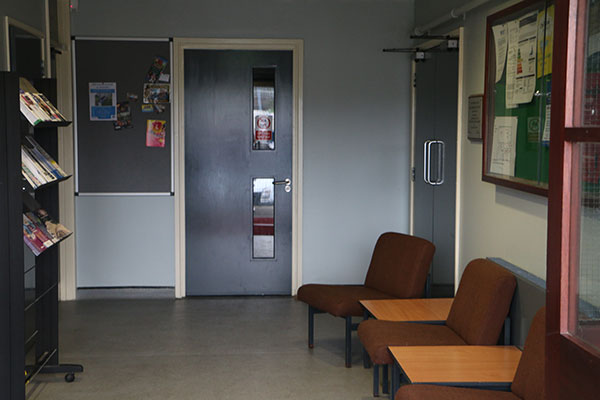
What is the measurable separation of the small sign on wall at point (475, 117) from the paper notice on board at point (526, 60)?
624mm

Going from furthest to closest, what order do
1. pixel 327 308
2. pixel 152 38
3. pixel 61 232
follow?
pixel 152 38 → pixel 327 308 → pixel 61 232

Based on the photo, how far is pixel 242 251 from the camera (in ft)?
21.3

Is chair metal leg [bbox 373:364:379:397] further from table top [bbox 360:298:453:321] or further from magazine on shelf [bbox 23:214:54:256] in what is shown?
magazine on shelf [bbox 23:214:54:256]

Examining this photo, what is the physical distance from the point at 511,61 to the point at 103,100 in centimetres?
377

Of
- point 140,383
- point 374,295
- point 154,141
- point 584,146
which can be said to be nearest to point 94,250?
point 154,141

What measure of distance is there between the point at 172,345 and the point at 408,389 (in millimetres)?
2544

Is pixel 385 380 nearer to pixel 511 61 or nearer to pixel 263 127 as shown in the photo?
pixel 511 61

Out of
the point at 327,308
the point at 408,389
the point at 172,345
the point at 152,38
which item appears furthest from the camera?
the point at 152,38

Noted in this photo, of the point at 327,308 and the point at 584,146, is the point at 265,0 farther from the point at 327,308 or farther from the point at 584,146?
the point at 584,146

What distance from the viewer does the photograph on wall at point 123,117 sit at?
6297mm

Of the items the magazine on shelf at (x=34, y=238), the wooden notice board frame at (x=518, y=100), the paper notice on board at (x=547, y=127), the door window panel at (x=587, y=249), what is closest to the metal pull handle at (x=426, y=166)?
the wooden notice board frame at (x=518, y=100)

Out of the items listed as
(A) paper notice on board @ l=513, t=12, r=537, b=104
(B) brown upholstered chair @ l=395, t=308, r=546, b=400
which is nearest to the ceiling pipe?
(A) paper notice on board @ l=513, t=12, r=537, b=104

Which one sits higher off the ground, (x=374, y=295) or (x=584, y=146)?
(x=584, y=146)

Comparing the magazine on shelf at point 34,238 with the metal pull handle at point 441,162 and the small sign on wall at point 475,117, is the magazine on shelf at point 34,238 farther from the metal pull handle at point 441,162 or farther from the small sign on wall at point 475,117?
the metal pull handle at point 441,162
